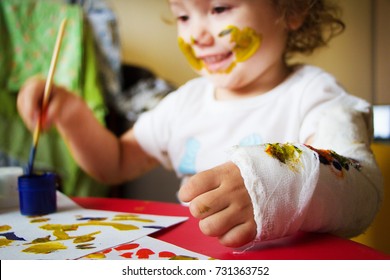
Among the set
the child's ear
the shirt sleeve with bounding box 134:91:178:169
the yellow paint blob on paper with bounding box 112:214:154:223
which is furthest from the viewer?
the shirt sleeve with bounding box 134:91:178:169

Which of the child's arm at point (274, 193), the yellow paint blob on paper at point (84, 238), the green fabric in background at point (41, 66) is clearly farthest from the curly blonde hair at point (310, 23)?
the green fabric in background at point (41, 66)

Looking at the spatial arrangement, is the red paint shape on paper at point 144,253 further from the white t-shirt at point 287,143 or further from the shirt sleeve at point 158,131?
the shirt sleeve at point 158,131

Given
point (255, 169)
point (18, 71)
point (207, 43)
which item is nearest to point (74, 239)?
point (255, 169)

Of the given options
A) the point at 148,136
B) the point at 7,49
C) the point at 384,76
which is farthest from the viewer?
the point at 7,49

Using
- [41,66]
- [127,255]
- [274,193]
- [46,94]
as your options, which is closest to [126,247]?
[127,255]

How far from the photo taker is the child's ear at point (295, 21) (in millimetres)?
514

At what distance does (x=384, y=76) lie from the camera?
52 cm

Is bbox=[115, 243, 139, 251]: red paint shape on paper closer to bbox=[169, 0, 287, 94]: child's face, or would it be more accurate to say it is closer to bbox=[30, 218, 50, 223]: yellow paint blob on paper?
bbox=[30, 218, 50, 223]: yellow paint blob on paper

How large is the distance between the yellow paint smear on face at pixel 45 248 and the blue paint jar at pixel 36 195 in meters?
0.11

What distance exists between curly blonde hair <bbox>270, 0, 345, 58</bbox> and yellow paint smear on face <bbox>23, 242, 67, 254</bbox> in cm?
35

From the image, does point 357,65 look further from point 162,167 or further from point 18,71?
point 18,71

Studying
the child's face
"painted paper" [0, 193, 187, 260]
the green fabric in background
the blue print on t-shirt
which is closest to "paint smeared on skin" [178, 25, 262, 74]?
the child's face

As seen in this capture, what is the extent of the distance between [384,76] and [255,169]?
0.98 ft

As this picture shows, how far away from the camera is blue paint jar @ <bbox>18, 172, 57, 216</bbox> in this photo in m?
0.44
